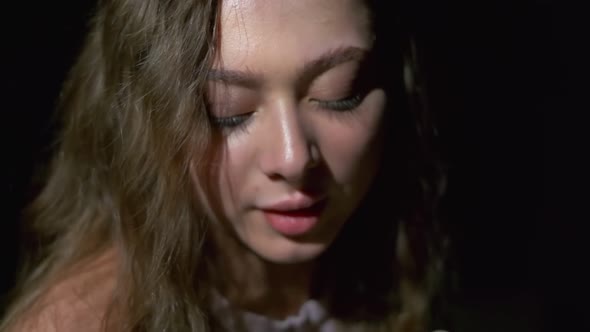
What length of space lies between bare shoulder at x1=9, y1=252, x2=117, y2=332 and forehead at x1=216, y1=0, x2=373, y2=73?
15.5 inches

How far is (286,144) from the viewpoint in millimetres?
899

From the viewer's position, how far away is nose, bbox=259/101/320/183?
900 mm

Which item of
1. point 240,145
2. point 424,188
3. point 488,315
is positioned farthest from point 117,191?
point 488,315

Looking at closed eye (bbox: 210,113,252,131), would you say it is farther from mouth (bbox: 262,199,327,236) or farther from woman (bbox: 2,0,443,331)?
mouth (bbox: 262,199,327,236)

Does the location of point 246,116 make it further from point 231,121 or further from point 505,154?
point 505,154

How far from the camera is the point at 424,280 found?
131 cm

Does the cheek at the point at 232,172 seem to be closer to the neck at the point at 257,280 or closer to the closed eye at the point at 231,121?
the closed eye at the point at 231,121

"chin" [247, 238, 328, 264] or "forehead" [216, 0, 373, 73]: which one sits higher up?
"forehead" [216, 0, 373, 73]

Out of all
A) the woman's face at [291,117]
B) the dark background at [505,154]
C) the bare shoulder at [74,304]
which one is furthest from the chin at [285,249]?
the dark background at [505,154]

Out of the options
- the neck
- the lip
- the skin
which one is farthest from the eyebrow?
the neck

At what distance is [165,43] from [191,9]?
58 mm

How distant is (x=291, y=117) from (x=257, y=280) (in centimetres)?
38

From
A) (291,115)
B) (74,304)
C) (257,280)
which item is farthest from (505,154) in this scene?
(74,304)

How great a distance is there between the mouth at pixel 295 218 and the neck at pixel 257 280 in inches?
5.2
